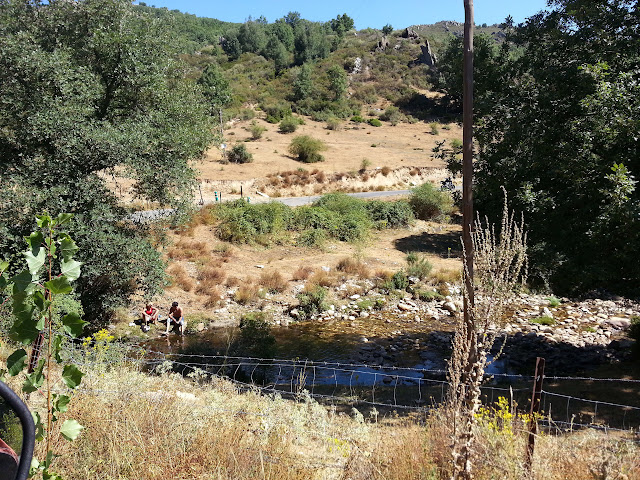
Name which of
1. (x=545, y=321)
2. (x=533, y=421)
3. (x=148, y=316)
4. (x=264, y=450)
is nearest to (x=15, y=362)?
(x=264, y=450)

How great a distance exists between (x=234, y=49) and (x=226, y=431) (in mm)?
84617

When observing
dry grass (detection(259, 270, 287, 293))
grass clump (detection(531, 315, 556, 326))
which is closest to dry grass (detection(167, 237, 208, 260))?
dry grass (detection(259, 270, 287, 293))

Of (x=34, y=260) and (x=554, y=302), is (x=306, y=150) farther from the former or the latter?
(x=34, y=260)

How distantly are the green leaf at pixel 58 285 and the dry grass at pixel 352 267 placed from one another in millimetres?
16671

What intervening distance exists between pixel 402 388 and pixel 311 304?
609cm

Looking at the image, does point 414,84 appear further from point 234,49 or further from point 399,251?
point 399,251

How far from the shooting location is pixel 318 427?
562 centimetres

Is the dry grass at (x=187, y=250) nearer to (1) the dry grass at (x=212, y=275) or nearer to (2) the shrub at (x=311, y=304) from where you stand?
(1) the dry grass at (x=212, y=275)

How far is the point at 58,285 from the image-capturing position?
275 centimetres

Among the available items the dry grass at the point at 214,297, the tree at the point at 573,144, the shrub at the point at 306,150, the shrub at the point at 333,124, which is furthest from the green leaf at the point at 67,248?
the shrub at the point at 333,124

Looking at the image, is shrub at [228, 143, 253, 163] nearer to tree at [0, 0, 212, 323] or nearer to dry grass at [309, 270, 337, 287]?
dry grass at [309, 270, 337, 287]

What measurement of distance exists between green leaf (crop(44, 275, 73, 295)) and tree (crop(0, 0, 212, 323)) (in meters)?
9.32

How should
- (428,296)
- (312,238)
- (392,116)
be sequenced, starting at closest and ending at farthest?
(428,296), (312,238), (392,116)

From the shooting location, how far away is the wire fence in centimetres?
819
